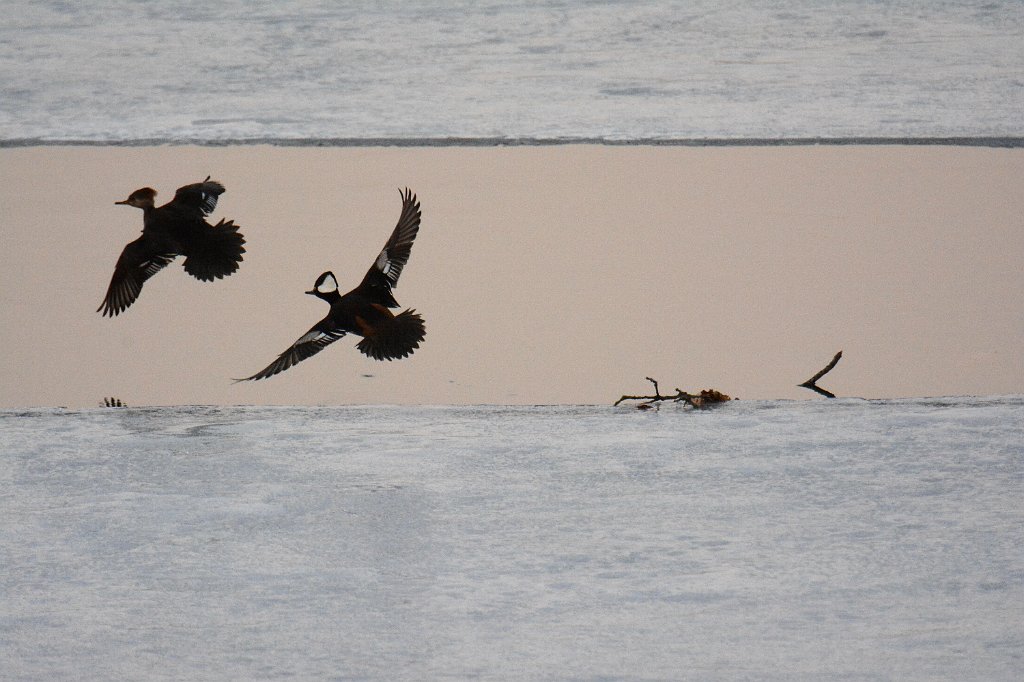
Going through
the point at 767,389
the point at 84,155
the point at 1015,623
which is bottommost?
the point at 1015,623

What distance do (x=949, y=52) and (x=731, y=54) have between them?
0.96 metres

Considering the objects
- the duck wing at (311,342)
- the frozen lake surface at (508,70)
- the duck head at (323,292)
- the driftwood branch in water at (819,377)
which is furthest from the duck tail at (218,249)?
the frozen lake surface at (508,70)

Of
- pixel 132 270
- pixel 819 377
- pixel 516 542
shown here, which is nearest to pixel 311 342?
→ pixel 132 270

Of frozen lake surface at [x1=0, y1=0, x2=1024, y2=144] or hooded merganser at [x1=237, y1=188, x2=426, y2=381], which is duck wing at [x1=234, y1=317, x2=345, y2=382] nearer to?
hooded merganser at [x1=237, y1=188, x2=426, y2=381]

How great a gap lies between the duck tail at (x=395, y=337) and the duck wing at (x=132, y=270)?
68 cm

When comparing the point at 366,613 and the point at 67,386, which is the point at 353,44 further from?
the point at 366,613

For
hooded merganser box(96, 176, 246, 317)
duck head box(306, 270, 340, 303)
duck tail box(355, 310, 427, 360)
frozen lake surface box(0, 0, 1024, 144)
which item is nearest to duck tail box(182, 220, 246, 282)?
hooded merganser box(96, 176, 246, 317)

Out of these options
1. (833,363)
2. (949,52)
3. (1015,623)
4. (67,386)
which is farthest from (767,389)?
(949,52)

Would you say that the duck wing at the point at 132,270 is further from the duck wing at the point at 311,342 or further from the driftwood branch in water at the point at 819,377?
the driftwood branch in water at the point at 819,377

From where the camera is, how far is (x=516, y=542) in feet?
8.21

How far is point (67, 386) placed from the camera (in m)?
3.38

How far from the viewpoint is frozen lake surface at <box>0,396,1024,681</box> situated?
7.09ft

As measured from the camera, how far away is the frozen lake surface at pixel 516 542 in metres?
2.16

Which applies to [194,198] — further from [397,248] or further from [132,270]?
[397,248]
